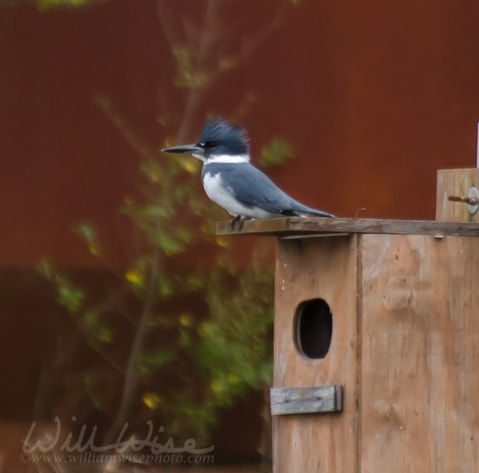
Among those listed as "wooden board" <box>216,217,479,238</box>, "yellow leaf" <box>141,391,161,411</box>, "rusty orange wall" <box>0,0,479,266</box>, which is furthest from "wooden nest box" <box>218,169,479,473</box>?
"rusty orange wall" <box>0,0,479,266</box>

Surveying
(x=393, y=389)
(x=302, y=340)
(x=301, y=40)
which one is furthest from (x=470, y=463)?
(x=301, y=40)

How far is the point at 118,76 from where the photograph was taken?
6676 mm

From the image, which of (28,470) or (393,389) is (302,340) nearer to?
(393,389)

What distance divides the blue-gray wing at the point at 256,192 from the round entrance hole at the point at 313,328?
272 millimetres

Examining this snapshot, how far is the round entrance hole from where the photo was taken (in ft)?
14.3

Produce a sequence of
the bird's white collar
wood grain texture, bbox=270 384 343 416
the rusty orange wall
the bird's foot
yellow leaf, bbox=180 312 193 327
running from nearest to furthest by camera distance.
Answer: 1. wood grain texture, bbox=270 384 343 416
2. the bird's foot
3. the bird's white collar
4. yellow leaf, bbox=180 312 193 327
5. the rusty orange wall

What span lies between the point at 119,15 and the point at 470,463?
3.25 m

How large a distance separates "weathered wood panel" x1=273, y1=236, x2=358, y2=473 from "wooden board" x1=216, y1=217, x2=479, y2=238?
0.17 feet

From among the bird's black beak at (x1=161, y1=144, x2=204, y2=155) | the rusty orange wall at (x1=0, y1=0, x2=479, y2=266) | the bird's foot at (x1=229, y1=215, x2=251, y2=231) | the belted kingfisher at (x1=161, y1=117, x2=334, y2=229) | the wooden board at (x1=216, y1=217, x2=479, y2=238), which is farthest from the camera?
the rusty orange wall at (x1=0, y1=0, x2=479, y2=266)

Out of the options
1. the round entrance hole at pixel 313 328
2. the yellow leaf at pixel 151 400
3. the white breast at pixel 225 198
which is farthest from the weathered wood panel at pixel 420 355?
the yellow leaf at pixel 151 400

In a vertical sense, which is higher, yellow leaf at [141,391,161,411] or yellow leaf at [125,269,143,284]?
yellow leaf at [125,269,143,284]

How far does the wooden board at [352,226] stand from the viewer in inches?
157

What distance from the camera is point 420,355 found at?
4059mm

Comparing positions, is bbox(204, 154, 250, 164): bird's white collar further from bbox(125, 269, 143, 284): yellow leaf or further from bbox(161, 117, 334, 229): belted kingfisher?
bbox(125, 269, 143, 284): yellow leaf
